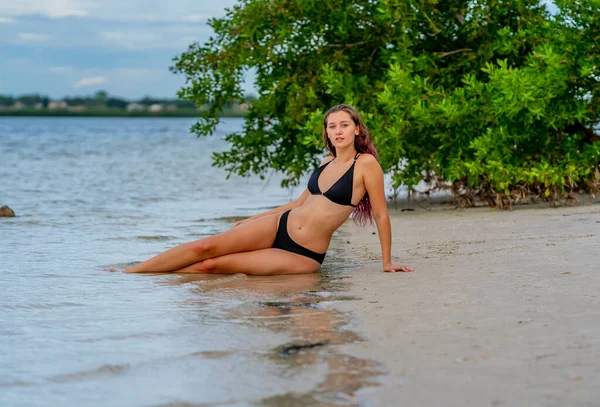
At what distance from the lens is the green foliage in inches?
404

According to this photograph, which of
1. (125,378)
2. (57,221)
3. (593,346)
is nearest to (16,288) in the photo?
(125,378)

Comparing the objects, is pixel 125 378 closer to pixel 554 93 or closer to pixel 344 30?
pixel 554 93

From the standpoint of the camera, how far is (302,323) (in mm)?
5070

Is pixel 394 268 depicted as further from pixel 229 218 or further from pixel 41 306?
pixel 229 218

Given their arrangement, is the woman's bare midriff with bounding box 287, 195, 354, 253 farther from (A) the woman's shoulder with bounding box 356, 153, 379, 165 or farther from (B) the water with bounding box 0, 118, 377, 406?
(A) the woman's shoulder with bounding box 356, 153, 379, 165

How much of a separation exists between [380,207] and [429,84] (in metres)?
4.58

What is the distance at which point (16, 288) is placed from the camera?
670 centimetres

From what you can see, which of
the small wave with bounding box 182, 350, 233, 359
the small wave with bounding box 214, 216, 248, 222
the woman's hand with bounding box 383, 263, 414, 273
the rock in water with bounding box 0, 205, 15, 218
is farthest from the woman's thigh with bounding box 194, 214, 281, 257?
the rock in water with bounding box 0, 205, 15, 218

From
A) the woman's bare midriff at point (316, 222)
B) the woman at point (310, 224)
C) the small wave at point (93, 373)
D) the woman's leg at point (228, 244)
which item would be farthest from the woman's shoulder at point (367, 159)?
the small wave at point (93, 373)

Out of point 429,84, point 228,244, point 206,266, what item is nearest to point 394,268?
point 228,244

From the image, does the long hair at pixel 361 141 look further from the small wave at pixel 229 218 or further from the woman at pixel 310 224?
the small wave at pixel 229 218

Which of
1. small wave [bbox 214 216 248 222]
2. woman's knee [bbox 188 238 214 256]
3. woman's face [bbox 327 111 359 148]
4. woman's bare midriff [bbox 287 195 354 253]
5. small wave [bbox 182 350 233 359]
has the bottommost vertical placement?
small wave [bbox 214 216 248 222]

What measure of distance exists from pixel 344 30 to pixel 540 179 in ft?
11.2

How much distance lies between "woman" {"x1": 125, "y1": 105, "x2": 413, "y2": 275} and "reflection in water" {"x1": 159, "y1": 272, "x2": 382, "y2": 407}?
136mm
